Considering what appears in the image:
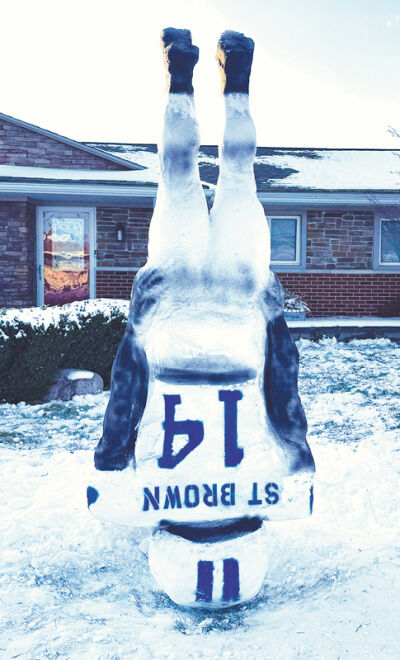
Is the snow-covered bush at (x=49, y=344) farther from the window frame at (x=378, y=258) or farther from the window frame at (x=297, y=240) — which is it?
the window frame at (x=378, y=258)

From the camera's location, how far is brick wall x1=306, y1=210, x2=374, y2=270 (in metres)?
12.2

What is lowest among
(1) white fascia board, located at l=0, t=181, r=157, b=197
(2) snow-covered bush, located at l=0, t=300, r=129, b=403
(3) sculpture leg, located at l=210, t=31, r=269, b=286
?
(2) snow-covered bush, located at l=0, t=300, r=129, b=403

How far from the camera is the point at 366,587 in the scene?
2.31 m

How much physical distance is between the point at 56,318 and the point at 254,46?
4.58 metres

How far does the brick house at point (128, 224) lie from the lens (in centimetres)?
1078

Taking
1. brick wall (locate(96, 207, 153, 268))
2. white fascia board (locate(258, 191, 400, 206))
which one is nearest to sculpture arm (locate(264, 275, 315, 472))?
white fascia board (locate(258, 191, 400, 206))

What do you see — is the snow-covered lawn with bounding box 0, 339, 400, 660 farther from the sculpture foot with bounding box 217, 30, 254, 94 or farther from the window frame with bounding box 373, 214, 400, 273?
the window frame with bounding box 373, 214, 400, 273

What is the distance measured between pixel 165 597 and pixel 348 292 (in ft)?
35.2

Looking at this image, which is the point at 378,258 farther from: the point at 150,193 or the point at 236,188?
the point at 236,188

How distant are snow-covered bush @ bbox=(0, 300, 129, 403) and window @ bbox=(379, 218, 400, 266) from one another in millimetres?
7902

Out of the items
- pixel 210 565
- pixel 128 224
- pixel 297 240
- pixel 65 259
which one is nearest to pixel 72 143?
pixel 128 224

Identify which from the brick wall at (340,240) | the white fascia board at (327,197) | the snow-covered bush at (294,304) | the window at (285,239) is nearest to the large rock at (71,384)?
the snow-covered bush at (294,304)

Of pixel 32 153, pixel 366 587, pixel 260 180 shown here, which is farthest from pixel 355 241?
pixel 366 587

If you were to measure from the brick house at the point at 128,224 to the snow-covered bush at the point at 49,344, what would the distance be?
4078 millimetres
